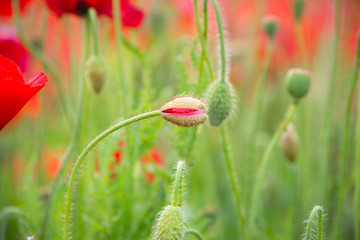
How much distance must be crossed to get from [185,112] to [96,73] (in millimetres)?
356

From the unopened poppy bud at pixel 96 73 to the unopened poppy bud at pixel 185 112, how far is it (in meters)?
0.35

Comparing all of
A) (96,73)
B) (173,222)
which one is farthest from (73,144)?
(173,222)

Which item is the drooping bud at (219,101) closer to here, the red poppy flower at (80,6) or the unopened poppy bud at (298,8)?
the red poppy flower at (80,6)

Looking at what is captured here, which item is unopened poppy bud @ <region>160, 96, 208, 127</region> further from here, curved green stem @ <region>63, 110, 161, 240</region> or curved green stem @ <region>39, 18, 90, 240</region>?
curved green stem @ <region>39, 18, 90, 240</region>

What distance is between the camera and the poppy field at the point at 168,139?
0.77 metres

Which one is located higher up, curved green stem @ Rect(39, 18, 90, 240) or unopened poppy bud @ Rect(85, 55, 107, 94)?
unopened poppy bud @ Rect(85, 55, 107, 94)

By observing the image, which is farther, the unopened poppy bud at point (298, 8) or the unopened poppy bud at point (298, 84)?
the unopened poppy bud at point (298, 8)

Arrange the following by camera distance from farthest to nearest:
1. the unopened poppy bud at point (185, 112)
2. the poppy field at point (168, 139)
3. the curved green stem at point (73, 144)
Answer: the curved green stem at point (73, 144), the poppy field at point (168, 139), the unopened poppy bud at point (185, 112)

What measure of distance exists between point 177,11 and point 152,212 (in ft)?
3.74

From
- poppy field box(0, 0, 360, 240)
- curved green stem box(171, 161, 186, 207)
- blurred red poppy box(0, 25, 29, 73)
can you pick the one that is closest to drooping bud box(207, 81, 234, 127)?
poppy field box(0, 0, 360, 240)

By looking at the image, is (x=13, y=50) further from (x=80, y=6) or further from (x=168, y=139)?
(x=168, y=139)

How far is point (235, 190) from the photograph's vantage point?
2.85ft

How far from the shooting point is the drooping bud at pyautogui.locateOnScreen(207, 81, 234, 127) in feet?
2.70

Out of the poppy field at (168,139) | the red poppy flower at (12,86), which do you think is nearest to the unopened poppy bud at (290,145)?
the poppy field at (168,139)
